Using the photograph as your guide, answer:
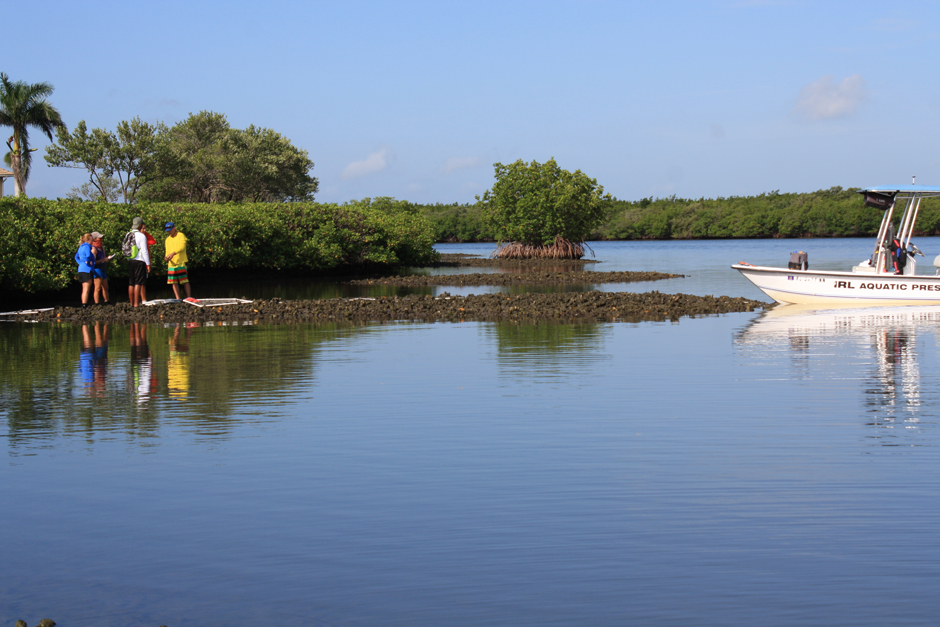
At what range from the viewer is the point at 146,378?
1162 centimetres

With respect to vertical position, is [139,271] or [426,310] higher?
[139,271]

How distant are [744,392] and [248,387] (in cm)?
551

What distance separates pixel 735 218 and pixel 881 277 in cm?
12016

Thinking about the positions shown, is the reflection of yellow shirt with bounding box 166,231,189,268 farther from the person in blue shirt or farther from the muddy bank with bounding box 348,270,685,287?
the muddy bank with bounding box 348,270,685,287

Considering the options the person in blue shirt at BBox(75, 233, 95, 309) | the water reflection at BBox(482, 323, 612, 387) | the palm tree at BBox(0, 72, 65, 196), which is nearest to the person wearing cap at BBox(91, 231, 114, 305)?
the person in blue shirt at BBox(75, 233, 95, 309)

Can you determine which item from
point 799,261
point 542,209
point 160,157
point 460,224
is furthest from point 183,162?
point 460,224

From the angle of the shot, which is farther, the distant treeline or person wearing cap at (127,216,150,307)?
the distant treeline

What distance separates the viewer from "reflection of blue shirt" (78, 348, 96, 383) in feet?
38.7

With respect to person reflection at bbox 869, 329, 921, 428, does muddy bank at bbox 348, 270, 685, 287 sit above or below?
above

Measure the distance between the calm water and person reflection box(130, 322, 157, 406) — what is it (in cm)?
7

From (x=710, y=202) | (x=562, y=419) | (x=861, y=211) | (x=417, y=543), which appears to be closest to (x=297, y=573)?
(x=417, y=543)

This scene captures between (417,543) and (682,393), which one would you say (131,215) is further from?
(417,543)

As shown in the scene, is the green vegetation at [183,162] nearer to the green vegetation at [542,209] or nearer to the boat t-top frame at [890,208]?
the green vegetation at [542,209]

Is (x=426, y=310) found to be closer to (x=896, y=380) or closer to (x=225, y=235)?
(x=896, y=380)
